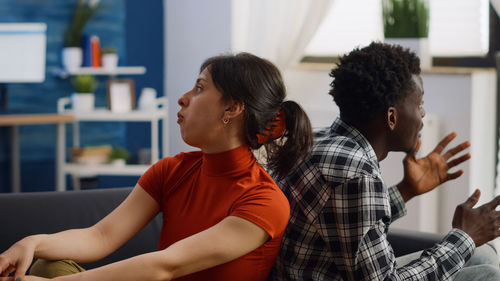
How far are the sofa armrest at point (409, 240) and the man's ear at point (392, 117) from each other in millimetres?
589

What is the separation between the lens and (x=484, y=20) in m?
3.23

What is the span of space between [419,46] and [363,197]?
2.14 meters

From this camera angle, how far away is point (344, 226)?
1.32m

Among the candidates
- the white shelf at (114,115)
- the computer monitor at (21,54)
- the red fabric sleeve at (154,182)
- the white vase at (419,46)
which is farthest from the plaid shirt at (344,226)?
the computer monitor at (21,54)

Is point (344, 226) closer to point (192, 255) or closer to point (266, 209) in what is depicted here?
point (266, 209)

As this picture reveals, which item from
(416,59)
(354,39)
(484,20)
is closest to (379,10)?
(354,39)

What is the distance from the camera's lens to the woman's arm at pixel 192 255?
1231 millimetres

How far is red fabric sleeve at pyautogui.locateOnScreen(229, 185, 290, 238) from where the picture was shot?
1272 millimetres

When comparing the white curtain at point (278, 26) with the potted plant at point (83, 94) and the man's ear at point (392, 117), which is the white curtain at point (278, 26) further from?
the man's ear at point (392, 117)

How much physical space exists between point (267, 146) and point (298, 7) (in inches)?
100

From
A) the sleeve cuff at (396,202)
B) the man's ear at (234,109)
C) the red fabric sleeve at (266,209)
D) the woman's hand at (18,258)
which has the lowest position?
the woman's hand at (18,258)

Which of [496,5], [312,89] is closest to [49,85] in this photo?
[312,89]

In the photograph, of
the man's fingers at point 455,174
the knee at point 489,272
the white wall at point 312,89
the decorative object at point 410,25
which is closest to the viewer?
the knee at point 489,272

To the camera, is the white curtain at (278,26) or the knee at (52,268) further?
the white curtain at (278,26)
